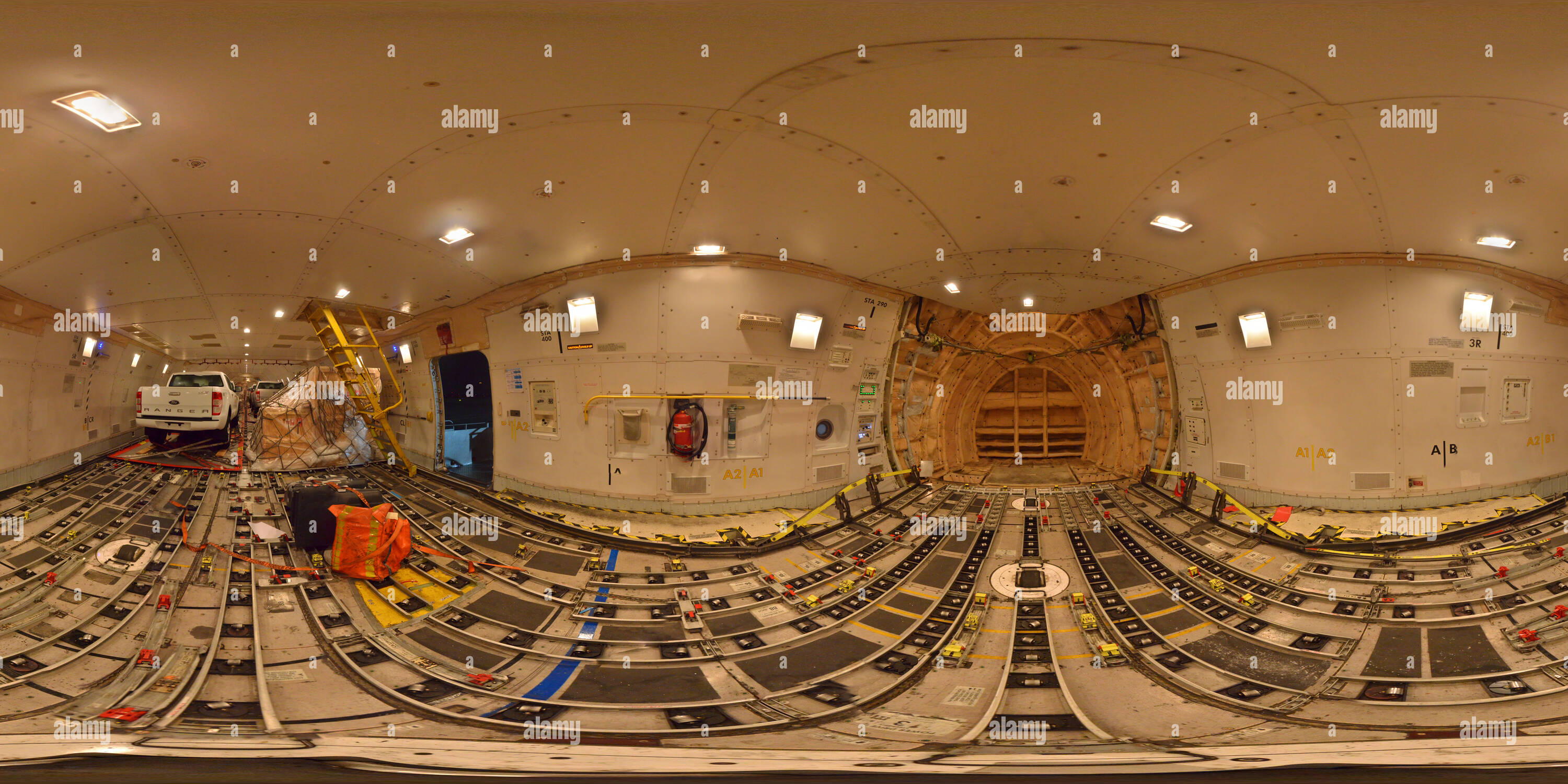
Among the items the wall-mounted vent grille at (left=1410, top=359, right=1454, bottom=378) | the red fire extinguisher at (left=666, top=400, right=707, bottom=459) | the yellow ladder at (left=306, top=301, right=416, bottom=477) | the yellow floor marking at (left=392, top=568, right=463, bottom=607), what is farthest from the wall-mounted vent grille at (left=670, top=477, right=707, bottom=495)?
the wall-mounted vent grille at (left=1410, top=359, right=1454, bottom=378)

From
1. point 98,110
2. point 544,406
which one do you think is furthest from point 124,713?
point 98,110

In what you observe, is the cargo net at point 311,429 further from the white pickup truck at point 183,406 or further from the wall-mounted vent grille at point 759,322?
the wall-mounted vent grille at point 759,322

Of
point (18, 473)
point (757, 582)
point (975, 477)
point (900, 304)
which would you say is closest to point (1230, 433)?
point (975, 477)

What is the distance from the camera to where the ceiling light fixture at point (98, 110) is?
240cm

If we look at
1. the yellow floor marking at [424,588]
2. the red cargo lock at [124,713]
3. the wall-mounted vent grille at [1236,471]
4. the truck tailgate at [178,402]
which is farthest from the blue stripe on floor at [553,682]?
the truck tailgate at [178,402]

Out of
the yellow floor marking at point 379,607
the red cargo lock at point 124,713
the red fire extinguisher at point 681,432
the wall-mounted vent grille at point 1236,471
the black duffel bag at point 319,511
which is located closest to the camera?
the red cargo lock at point 124,713

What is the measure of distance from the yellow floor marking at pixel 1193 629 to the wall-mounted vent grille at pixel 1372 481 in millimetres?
3178

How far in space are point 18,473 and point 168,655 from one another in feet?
12.4

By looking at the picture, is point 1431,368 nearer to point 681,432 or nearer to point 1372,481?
point 1372,481

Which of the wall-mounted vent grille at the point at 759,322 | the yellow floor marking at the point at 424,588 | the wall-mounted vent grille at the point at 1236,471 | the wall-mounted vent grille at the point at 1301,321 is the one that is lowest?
the yellow floor marking at the point at 424,588

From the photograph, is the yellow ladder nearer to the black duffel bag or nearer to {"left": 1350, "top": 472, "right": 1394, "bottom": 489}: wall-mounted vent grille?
the black duffel bag

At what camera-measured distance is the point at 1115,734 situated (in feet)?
7.47

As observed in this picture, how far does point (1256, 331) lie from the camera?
17.7 ft

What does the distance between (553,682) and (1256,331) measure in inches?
261
